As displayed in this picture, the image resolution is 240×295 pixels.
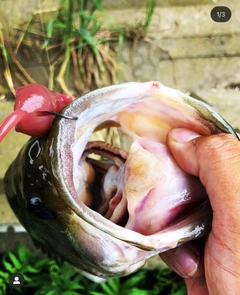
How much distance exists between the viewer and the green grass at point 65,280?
150cm

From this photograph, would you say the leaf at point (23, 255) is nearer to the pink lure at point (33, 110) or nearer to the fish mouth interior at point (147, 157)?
the fish mouth interior at point (147, 157)

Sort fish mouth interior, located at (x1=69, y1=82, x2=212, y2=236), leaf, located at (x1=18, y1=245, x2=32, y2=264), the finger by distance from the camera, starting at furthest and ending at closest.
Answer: leaf, located at (x1=18, y1=245, x2=32, y2=264), the finger, fish mouth interior, located at (x1=69, y1=82, x2=212, y2=236)

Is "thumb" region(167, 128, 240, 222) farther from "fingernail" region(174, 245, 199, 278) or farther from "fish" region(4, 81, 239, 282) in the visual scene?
"fingernail" region(174, 245, 199, 278)

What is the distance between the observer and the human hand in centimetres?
82

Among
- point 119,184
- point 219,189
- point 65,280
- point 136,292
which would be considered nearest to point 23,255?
point 65,280

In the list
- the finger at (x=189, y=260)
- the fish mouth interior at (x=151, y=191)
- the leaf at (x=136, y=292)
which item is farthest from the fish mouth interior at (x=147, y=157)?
the leaf at (x=136, y=292)

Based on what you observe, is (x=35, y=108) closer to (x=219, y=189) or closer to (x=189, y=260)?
(x=219, y=189)

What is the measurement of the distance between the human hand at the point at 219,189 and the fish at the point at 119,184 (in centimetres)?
3

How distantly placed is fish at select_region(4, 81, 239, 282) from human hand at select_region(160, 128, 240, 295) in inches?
1.2

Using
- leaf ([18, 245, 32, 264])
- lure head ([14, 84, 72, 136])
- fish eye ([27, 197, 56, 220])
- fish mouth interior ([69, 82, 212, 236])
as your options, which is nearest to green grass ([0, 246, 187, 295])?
leaf ([18, 245, 32, 264])

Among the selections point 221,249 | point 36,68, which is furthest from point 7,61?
point 221,249

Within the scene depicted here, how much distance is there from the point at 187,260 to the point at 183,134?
1.09ft

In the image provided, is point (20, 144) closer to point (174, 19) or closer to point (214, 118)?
point (174, 19)

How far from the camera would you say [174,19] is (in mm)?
1795
